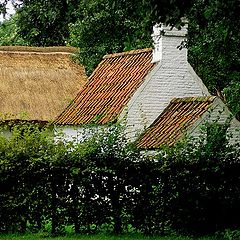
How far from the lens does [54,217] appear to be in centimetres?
1741

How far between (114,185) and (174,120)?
595 centimetres

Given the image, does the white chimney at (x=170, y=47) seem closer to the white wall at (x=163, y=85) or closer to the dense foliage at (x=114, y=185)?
the white wall at (x=163, y=85)

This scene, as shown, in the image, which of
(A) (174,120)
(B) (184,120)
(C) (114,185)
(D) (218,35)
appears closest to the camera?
(D) (218,35)

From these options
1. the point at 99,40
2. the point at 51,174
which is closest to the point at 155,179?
the point at 51,174

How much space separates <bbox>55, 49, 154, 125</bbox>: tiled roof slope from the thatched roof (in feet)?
18.9

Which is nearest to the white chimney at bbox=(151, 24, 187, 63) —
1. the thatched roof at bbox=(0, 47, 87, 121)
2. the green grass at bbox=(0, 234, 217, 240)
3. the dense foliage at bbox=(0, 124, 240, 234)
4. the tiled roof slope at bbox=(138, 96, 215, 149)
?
the tiled roof slope at bbox=(138, 96, 215, 149)

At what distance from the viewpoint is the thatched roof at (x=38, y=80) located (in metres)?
34.6

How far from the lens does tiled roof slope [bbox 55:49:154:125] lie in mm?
24297

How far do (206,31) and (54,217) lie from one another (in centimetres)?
597

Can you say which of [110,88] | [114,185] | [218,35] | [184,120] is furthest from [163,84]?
[114,185]

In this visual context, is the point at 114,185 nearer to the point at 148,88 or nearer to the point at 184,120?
→ the point at 184,120

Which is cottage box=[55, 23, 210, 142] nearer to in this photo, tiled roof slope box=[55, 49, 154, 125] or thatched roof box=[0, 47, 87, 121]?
tiled roof slope box=[55, 49, 154, 125]

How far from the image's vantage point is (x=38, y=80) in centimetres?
3691

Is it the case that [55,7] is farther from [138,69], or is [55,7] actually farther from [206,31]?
[138,69]
